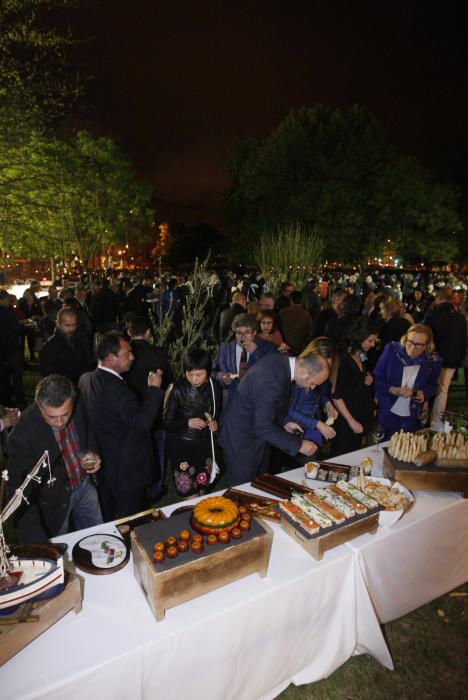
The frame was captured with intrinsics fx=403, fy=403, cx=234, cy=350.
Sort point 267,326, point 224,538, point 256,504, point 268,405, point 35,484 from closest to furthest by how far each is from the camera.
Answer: point 224,538 → point 35,484 → point 256,504 → point 268,405 → point 267,326

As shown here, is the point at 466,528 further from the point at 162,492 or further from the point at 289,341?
the point at 289,341

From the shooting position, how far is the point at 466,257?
119ft

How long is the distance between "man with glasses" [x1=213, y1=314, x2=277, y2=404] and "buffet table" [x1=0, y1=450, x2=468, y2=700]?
1974 millimetres

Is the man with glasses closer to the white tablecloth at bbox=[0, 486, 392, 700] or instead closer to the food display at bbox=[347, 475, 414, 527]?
the food display at bbox=[347, 475, 414, 527]

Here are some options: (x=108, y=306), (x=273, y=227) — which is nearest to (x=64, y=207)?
(x=108, y=306)

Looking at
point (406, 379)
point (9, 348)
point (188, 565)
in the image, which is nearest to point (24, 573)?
point (188, 565)

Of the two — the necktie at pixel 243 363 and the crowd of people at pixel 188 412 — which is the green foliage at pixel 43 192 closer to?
the crowd of people at pixel 188 412

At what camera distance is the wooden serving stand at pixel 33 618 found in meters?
1.51

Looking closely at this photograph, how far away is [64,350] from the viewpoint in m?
5.05

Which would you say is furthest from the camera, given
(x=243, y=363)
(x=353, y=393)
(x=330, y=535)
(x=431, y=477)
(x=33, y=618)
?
(x=243, y=363)

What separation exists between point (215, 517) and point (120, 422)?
1.30m

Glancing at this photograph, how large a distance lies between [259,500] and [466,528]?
5.18ft

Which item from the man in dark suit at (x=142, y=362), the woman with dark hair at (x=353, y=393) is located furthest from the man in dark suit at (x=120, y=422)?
the woman with dark hair at (x=353, y=393)

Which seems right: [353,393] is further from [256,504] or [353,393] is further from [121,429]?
[121,429]
